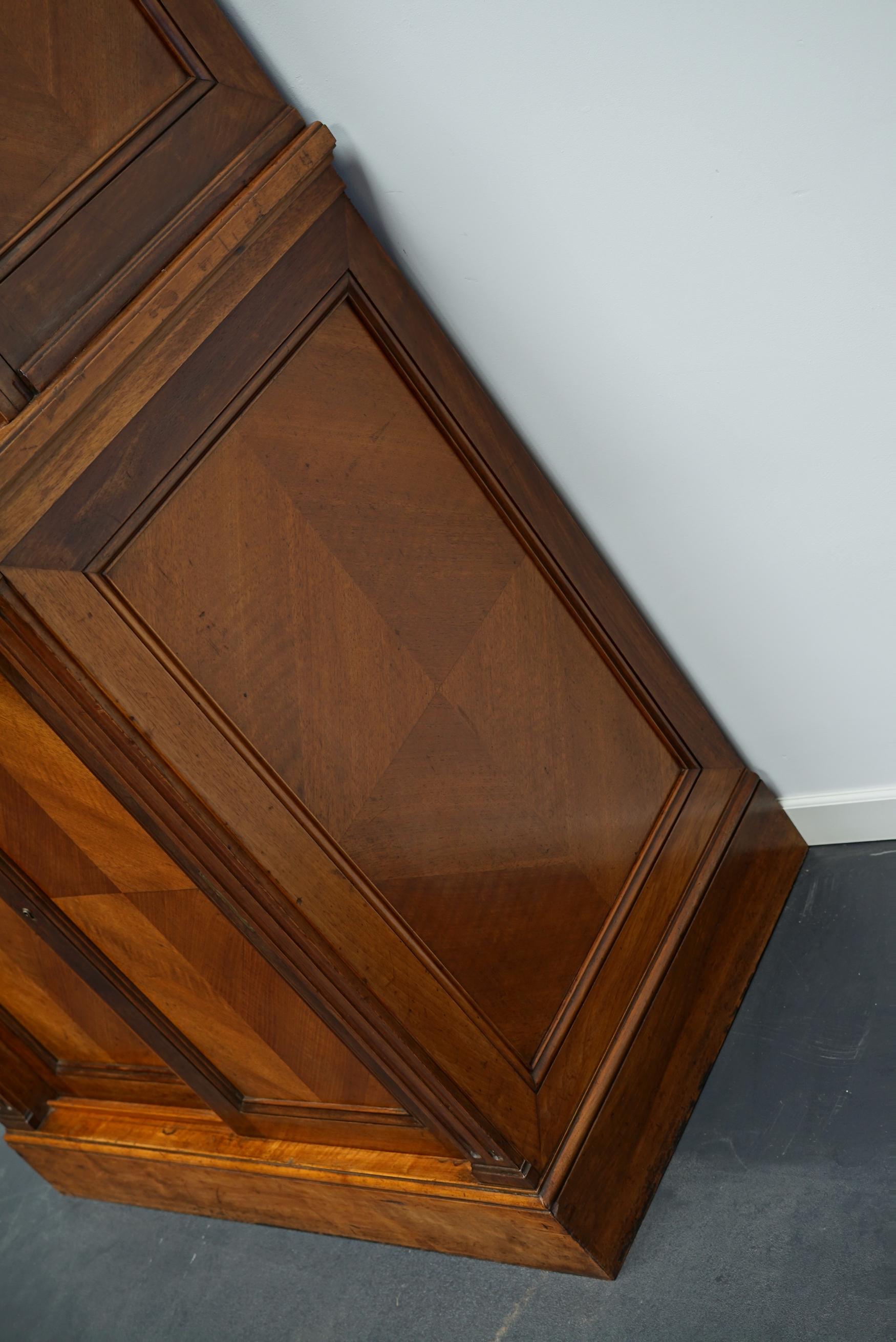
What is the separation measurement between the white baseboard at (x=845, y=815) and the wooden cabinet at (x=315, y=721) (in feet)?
0.34

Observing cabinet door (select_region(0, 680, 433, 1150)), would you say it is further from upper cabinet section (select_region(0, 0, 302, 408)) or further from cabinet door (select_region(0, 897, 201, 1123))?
upper cabinet section (select_region(0, 0, 302, 408))

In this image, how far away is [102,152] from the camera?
1.15 metres

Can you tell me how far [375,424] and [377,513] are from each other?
0.12 metres

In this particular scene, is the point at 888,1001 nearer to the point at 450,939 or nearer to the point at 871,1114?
the point at 871,1114

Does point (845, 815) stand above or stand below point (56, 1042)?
below

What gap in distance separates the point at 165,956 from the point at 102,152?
100 cm

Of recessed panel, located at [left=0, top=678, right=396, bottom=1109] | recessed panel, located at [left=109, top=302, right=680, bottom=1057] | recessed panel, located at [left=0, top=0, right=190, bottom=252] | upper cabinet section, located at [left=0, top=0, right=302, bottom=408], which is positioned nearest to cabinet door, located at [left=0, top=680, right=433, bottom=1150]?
recessed panel, located at [left=0, top=678, right=396, bottom=1109]

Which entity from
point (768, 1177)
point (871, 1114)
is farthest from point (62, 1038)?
point (871, 1114)

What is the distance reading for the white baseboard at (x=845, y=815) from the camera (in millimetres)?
1694

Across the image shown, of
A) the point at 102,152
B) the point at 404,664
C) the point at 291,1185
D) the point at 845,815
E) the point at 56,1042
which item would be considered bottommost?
the point at 845,815

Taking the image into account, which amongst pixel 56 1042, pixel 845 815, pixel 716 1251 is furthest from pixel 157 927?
pixel 845 815

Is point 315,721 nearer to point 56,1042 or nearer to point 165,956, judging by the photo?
point 165,956

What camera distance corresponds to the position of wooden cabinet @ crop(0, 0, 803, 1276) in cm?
111

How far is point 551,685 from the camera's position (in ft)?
4.88
